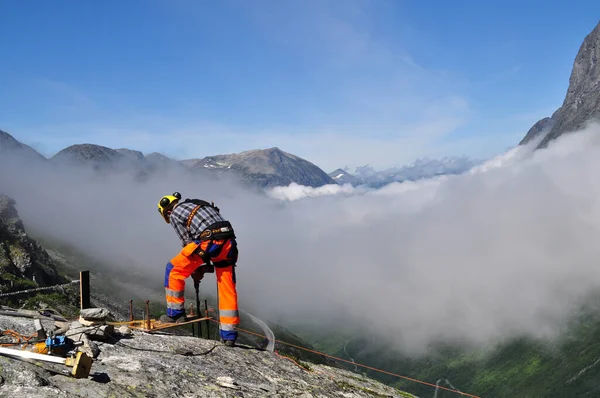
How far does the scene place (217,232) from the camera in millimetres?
14703

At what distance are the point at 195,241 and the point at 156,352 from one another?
12.0ft

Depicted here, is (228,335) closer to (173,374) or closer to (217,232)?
(217,232)

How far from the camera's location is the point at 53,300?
55.9 metres

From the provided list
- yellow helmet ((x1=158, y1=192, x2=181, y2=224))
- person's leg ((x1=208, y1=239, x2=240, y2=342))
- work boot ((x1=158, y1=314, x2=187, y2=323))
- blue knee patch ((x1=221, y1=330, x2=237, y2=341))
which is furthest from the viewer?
yellow helmet ((x1=158, y1=192, x2=181, y2=224))

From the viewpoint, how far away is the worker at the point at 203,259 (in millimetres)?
14469

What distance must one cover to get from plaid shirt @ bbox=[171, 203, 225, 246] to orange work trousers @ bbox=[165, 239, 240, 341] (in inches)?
25.8

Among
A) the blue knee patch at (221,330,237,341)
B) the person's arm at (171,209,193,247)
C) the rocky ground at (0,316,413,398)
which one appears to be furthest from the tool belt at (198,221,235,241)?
the rocky ground at (0,316,413,398)

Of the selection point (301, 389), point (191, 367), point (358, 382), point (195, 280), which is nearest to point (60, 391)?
point (191, 367)

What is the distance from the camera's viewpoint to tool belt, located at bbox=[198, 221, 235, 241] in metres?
14.6

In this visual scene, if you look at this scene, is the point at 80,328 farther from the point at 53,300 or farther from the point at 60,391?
the point at 53,300

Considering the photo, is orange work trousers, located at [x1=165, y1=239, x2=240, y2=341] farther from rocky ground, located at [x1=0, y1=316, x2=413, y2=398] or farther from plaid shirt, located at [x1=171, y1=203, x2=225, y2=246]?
rocky ground, located at [x1=0, y1=316, x2=413, y2=398]

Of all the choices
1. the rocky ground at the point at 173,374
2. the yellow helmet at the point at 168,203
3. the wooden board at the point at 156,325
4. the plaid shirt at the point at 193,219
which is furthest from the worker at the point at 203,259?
the rocky ground at the point at 173,374

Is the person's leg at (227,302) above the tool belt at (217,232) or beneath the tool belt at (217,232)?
beneath

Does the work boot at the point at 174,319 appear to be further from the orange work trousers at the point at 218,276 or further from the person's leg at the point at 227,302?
the person's leg at the point at 227,302
